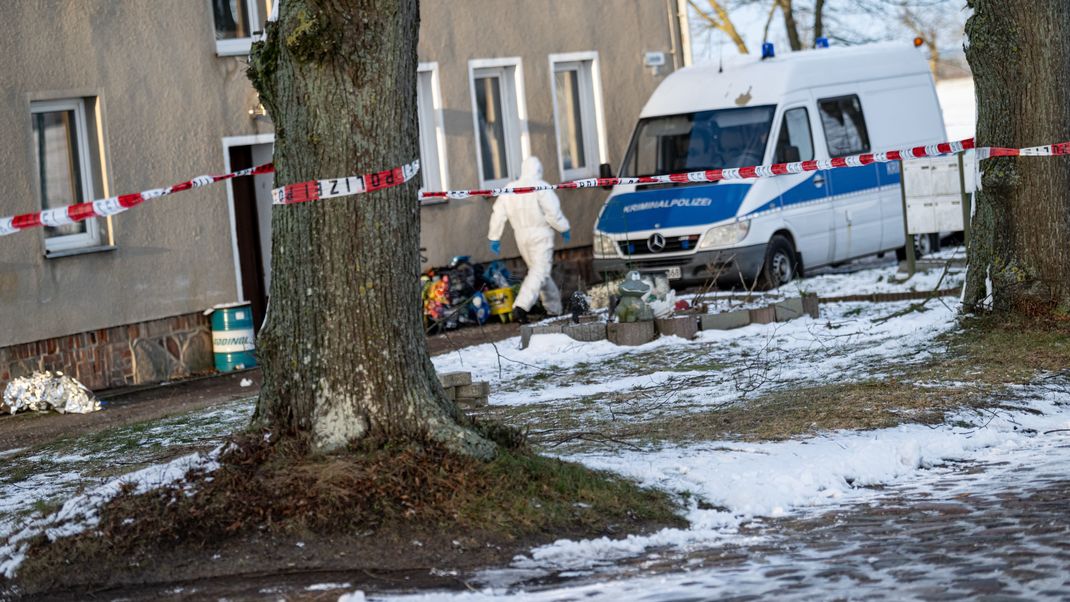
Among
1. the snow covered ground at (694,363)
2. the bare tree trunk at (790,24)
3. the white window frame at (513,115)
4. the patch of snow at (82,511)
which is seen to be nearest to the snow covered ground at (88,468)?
the patch of snow at (82,511)

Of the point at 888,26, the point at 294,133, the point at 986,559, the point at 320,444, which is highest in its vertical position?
the point at 888,26

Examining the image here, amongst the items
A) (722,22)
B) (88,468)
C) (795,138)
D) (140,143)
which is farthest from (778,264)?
(722,22)

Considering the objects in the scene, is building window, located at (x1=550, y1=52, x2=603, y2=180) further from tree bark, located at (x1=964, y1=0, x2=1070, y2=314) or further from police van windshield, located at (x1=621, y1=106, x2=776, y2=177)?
tree bark, located at (x1=964, y1=0, x2=1070, y2=314)

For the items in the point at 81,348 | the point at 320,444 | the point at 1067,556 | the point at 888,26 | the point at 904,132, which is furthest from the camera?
the point at 888,26

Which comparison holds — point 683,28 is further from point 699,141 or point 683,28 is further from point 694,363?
point 694,363

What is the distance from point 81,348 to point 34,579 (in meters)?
8.75

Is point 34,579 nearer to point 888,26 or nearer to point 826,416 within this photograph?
point 826,416

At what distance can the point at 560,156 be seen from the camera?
2094cm

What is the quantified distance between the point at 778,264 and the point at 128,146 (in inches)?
287

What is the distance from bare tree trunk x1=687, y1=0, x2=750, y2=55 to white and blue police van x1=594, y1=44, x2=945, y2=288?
15.0m

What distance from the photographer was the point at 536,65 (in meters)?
20.5

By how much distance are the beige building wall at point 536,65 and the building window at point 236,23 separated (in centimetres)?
226

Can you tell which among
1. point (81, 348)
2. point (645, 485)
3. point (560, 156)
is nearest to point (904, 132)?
point (560, 156)

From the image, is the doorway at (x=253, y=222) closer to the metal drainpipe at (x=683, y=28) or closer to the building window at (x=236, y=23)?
the building window at (x=236, y=23)
